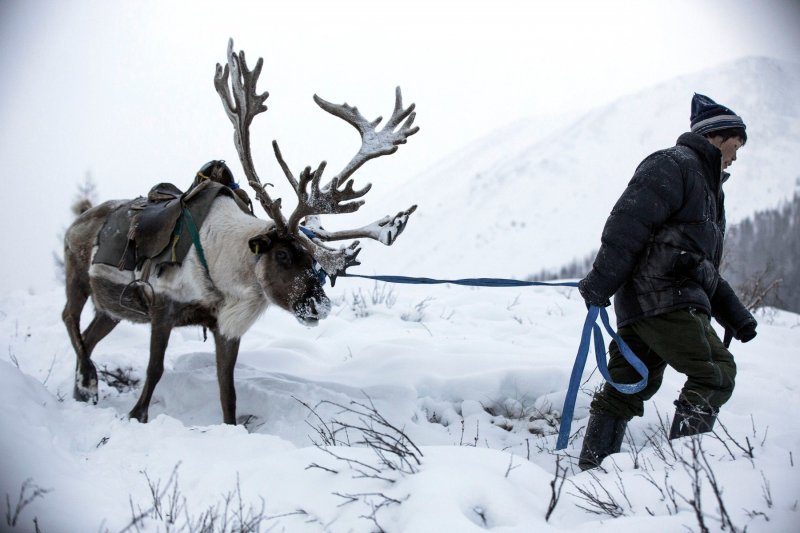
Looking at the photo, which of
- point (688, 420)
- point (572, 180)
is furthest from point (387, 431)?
point (572, 180)

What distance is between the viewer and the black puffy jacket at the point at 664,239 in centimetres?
306

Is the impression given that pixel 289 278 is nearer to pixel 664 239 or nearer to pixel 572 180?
pixel 664 239

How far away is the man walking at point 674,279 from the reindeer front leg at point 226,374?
2400mm

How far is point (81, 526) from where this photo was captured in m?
1.92

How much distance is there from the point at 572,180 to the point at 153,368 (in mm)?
59569

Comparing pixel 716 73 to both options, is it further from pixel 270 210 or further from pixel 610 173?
pixel 270 210

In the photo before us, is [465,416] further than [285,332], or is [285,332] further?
[285,332]

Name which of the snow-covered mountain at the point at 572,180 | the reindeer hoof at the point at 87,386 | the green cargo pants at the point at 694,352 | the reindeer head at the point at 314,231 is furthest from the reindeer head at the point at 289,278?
the snow-covered mountain at the point at 572,180

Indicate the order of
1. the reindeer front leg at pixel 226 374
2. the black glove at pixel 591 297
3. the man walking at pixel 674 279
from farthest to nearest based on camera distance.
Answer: the reindeer front leg at pixel 226 374
the black glove at pixel 591 297
the man walking at pixel 674 279

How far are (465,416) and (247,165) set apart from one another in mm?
2594

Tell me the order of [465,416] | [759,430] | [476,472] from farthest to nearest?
[465,416]
[759,430]
[476,472]

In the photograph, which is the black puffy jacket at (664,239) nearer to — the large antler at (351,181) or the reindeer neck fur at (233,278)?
the large antler at (351,181)

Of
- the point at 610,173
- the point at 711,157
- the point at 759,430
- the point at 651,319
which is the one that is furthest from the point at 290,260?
the point at 610,173

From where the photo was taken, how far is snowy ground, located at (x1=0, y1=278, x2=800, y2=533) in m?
1.96
